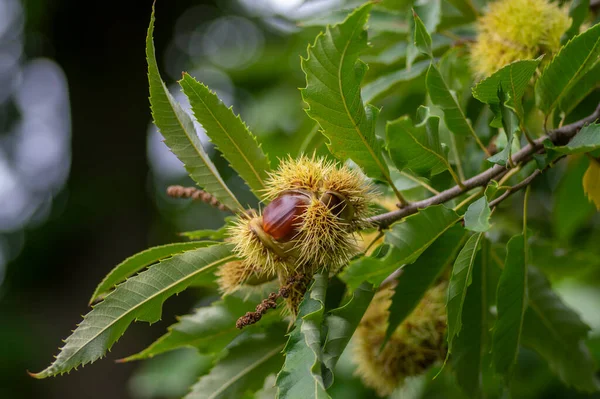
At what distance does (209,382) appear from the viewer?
1047 mm

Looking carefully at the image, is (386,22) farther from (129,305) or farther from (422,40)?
(129,305)

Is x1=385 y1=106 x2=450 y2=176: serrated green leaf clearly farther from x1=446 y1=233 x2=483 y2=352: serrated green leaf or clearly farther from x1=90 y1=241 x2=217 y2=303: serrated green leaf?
x1=90 y1=241 x2=217 y2=303: serrated green leaf

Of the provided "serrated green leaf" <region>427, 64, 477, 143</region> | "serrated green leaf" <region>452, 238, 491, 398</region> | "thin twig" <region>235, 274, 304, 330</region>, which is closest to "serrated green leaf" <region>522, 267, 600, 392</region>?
"serrated green leaf" <region>452, 238, 491, 398</region>

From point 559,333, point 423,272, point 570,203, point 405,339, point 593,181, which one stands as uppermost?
point 423,272

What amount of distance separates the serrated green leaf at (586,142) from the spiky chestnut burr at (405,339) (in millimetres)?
574

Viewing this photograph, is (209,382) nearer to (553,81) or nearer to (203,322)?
(203,322)

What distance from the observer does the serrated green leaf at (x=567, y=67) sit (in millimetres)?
808

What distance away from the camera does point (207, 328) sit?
1.05m

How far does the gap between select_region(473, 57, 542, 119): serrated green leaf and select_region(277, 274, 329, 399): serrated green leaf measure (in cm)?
38

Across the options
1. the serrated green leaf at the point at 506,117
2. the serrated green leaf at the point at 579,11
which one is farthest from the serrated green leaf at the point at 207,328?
the serrated green leaf at the point at 579,11

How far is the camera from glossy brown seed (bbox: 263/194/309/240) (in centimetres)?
80

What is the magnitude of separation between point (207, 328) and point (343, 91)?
526mm

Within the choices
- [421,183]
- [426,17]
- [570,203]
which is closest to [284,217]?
[421,183]

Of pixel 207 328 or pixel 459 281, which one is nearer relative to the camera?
pixel 459 281
